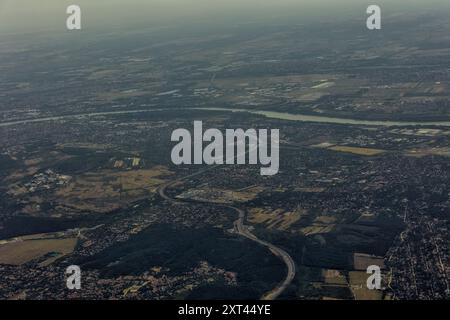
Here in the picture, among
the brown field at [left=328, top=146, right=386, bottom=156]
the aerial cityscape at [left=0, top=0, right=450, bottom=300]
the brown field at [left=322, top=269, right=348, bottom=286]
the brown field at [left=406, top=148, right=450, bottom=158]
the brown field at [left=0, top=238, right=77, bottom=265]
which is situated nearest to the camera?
the brown field at [left=322, top=269, right=348, bottom=286]

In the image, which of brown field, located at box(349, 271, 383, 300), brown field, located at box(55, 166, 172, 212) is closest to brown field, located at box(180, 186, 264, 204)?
brown field, located at box(55, 166, 172, 212)

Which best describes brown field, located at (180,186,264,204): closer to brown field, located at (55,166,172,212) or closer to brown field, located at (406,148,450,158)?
brown field, located at (55,166,172,212)

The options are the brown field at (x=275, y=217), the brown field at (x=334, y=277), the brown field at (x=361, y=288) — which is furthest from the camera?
the brown field at (x=275, y=217)

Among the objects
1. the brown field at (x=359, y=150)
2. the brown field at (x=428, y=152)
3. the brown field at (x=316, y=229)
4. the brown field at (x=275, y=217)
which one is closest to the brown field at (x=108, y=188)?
the brown field at (x=275, y=217)

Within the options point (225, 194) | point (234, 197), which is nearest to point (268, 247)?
point (234, 197)

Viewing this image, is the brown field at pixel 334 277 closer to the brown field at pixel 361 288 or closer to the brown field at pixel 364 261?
the brown field at pixel 361 288

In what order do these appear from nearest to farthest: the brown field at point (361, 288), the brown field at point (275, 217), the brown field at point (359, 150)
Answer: the brown field at point (361, 288), the brown field at point (275, 217), the brown field at point (359, 150)

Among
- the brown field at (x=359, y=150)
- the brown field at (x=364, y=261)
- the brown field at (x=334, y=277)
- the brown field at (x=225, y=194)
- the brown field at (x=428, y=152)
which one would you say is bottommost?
the brown field at (x=334, y=277)
